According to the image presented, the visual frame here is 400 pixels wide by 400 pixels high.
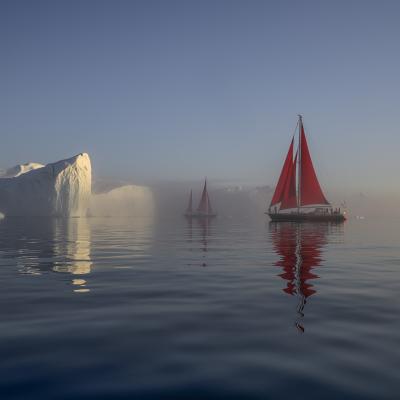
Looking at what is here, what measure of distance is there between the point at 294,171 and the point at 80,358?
2194 inches

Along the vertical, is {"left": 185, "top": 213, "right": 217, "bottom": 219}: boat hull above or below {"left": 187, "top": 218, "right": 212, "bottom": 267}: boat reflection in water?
below

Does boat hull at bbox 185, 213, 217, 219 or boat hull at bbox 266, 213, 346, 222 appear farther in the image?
boat hull at bbox 185, 213, 217, 219

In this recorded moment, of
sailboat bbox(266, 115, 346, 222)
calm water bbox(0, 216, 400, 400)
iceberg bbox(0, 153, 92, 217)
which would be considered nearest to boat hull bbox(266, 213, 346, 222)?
sailboat bbox(266, 115, 346, 222)

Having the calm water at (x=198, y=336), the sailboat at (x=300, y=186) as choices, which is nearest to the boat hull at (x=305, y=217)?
the sailboat at (x=300, y=186)

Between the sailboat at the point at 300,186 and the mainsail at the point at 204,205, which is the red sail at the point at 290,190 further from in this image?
the mainsail at the point at 204,205

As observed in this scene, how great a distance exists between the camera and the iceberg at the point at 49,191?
116 m

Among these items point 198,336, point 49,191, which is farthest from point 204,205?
point 198,336

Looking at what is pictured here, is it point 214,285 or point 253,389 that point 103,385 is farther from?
point 214,285

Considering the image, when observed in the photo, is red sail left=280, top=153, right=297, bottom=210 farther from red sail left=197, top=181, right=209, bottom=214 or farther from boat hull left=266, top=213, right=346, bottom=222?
red sail left=197, top=181, right=209, bottom=214

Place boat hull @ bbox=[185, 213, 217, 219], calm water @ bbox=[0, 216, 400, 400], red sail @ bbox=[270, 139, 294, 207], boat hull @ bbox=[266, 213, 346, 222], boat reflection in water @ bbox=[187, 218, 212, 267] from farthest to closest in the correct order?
boat hull @ bbox=[185, 213, 217, 219] → boat hull @ bbox=[266, 213, 346, 222] → red sail @ bbox=[270, 139, 294, 207] → boat reflection in water @ bbox=[187, 218, 212, 267] → calm water @ bbox=[0, 216, 400, 400]

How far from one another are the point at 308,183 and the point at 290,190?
2.59 meters

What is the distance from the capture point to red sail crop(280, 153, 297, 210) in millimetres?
58594

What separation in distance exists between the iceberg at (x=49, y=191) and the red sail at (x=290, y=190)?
73.7 meters

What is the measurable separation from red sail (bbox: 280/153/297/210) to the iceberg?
7368 centimetres
